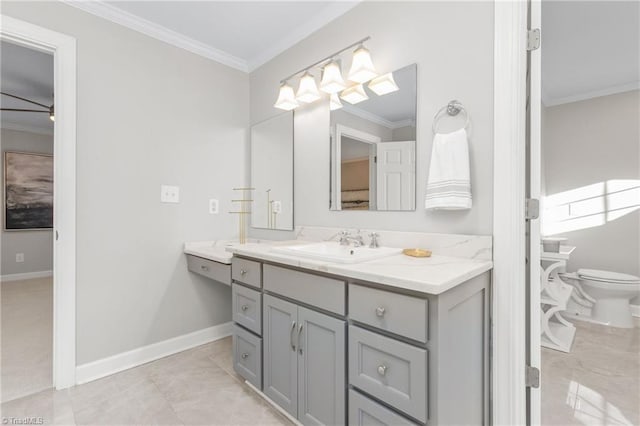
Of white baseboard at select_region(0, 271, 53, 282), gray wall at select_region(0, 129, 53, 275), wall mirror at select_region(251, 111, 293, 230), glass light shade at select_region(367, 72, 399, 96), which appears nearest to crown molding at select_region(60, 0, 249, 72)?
wall mirror at select_region(251, 111, 293, 230)

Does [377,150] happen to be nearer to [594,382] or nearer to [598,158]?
[594,382]

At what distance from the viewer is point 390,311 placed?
107cm

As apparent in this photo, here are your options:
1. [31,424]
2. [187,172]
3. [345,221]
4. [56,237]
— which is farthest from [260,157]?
[31,424]

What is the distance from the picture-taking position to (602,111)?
3449mm

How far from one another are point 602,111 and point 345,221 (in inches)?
141

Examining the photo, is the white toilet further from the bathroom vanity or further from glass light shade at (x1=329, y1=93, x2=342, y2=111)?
glass light shade at (x1=329, y1=93, x2=342, y2=111)

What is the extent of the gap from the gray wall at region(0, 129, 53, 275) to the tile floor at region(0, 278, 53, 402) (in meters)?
0.53

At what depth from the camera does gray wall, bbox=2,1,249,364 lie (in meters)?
1.94

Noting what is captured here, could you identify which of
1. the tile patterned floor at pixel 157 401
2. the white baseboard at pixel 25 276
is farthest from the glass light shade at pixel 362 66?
the white baseboard at pixel 25 276

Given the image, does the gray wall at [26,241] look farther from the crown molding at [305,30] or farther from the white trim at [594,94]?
the white trim at [594,94]

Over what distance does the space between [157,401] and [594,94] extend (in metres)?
5.07

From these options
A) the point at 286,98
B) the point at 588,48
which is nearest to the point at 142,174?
the point at 286,98

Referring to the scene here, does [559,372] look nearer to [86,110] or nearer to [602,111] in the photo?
[602,111]

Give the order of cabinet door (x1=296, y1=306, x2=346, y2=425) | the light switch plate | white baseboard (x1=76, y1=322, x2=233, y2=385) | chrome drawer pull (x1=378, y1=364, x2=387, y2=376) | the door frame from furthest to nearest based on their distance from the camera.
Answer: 1. the light switch plate
2. white baseboard (x1=76, y1=322, x2=233, y2=385)
3. the door frame
4. cabinet door (x1=296, y1=306, x2=346, y2=425)
5. chrome drawer pull (x1=378, y1=364, x2=387, y2=376)
